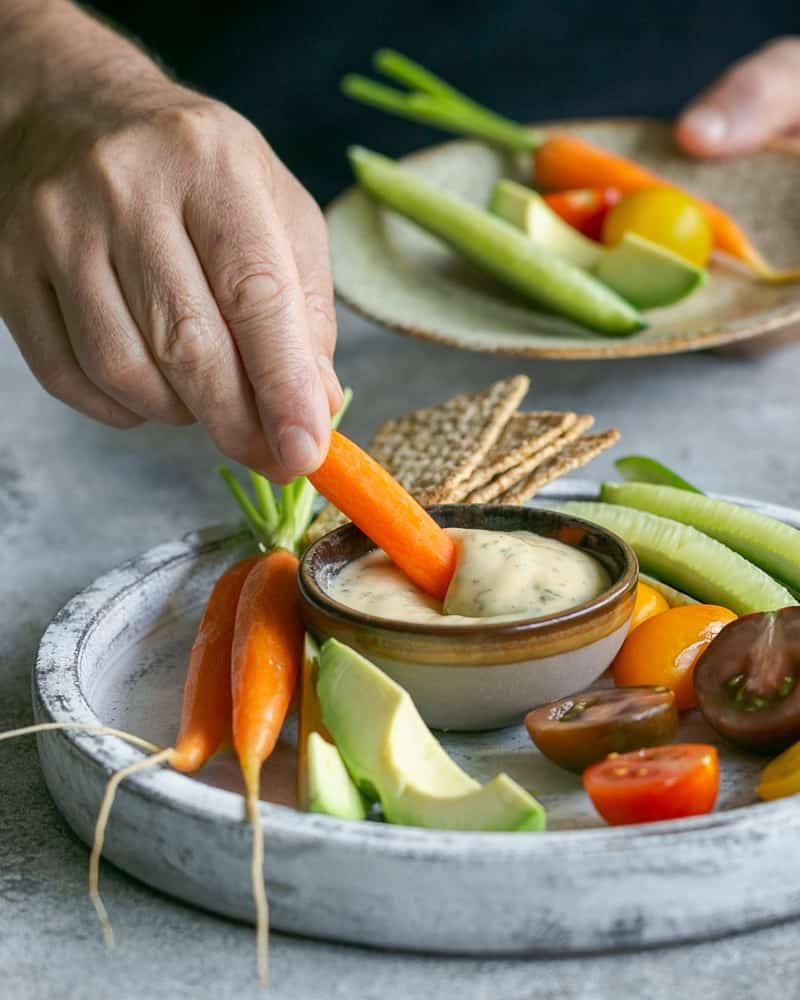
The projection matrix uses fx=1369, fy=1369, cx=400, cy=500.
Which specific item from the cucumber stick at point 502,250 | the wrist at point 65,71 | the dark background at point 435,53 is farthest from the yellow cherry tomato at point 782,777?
the dark background at point 435,53

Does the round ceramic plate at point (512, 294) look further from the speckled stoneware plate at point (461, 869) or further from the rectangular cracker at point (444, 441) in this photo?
the speckled stoneware plate at point (461, 869)

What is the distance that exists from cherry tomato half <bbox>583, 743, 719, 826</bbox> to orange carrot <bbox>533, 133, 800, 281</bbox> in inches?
78.3

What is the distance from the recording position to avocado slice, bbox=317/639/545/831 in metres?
1.31

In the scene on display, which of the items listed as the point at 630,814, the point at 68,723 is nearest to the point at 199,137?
the point at 68,723

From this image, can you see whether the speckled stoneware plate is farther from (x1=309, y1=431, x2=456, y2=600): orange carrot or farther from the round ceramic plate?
the round ceramic plate

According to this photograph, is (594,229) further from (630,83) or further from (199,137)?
(199,137)

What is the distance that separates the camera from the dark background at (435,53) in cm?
379

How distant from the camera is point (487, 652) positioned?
1502 mm

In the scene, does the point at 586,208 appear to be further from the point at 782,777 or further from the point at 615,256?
the point at 782,777

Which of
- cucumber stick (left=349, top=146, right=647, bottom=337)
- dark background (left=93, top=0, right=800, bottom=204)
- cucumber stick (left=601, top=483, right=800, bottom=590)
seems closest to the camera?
cucumber stick (left=601, top=483, right=800, bottom=590)

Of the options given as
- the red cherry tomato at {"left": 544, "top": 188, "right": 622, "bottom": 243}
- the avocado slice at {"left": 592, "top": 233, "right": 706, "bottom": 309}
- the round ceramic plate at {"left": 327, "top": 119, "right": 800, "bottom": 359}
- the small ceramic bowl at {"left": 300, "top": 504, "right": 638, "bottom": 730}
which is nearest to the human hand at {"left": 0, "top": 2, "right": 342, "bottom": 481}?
the small ceramic bowl at {"left": 300, "top": 504, "right": 638, "bottom": 730}

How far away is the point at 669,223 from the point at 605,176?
0.39 m

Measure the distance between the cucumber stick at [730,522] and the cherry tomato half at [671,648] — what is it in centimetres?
18

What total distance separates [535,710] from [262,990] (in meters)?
0.46
